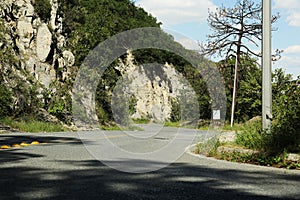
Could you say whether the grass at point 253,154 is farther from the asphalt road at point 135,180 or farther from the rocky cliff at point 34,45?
the rocky cliff at point 34,45

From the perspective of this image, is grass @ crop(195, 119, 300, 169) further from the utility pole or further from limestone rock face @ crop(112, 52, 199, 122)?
limestone rock face @ crop(112, 52, 199, 122)

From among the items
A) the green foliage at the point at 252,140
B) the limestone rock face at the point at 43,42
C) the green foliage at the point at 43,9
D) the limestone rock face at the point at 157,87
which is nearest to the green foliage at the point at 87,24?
the green foliage at the point at 43,9

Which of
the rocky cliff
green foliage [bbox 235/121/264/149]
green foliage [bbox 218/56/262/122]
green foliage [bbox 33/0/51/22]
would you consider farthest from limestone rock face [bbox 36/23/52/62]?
green foliage [bbox 235/121/264/149]

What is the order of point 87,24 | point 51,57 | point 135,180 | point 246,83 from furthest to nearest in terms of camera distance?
point 87,24 < point 51,57 < point 246,83 < point 135,180

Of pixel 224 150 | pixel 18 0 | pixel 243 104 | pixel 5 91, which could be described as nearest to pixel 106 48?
pixel 18 0

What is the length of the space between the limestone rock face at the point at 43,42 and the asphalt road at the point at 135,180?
2759 cm

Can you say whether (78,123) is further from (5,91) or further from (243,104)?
(243,104)

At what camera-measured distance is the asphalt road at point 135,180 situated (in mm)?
4961

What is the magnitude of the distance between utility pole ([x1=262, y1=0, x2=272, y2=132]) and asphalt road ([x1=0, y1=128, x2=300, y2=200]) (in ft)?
5.71

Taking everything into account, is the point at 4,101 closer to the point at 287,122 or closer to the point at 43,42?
the point at 43,42

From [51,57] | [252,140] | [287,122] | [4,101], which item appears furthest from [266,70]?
[51,57]

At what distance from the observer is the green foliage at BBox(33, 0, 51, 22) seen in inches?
1449

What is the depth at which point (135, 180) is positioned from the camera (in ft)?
19.6

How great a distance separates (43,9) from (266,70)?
31.4 m
